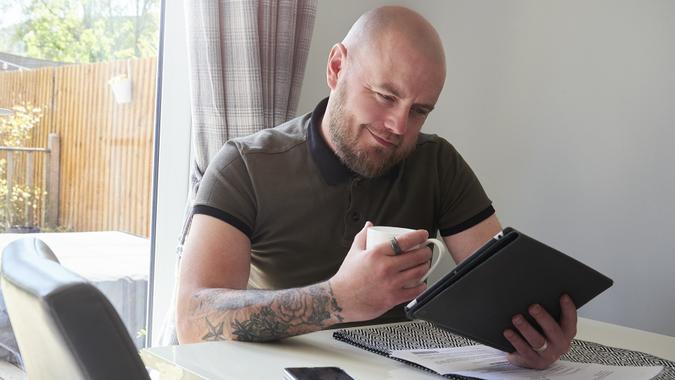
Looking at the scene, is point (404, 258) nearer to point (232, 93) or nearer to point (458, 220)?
point (458, 220)

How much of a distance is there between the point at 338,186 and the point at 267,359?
25.8 inches

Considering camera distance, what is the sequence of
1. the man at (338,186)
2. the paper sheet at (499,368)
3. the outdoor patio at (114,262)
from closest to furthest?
the paper sheet at (499,368) → the man at (338,186) → the outdoor patio at (114,262)

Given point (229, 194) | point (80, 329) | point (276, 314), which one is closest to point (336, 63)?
point (229, 194)

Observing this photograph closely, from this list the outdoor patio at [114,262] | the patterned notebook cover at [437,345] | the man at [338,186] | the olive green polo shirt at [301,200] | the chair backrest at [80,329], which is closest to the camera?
the chair backrest at [80,329]

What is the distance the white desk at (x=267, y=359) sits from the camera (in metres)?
1.08

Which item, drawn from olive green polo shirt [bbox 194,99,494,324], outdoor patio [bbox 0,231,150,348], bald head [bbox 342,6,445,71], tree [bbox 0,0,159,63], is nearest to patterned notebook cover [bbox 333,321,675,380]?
olive green polo shirt [bbox 194,99,494,324]

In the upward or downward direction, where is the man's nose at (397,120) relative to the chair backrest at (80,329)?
upward

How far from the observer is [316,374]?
1.00 meters

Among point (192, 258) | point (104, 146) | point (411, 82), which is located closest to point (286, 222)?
point (192, 258)

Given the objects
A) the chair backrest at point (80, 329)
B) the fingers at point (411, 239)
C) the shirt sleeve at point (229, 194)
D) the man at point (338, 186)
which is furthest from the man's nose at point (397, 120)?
the chair backrest at point (80, 329)

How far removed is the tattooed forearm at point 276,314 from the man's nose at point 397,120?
50 centimetres

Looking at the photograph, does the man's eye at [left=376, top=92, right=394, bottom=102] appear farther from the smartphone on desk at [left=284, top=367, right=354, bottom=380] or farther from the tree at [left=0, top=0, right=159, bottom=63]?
the tree at [left=0, top=0, right=159, bottom=63]

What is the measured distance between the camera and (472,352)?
1.27 m

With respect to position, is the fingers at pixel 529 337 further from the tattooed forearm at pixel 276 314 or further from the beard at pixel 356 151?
the beard at pixel 356 151
